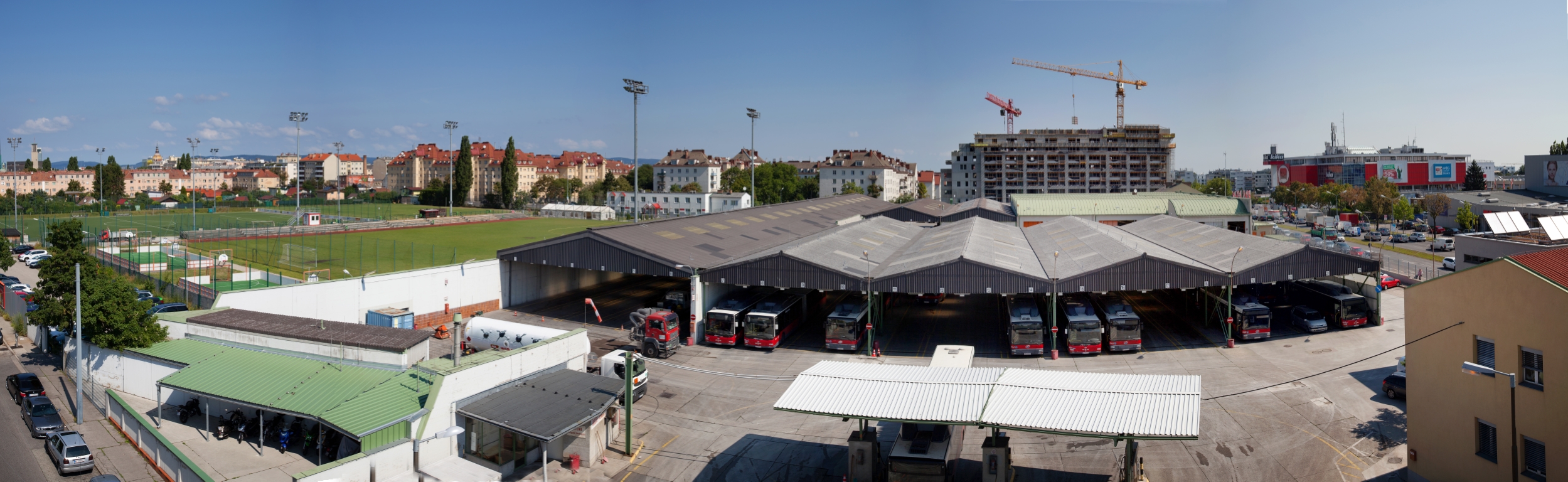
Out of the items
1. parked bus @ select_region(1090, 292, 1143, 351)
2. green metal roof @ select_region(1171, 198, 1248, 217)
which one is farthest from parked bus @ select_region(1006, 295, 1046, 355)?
green metal roof @ select_region(1171, 198, 1248, 217)

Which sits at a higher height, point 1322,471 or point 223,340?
point 223,340

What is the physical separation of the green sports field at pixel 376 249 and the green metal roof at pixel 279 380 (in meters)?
18.4

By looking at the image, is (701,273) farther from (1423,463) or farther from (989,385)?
(1423,463)

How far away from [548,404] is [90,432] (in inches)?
597

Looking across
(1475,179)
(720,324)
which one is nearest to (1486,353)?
(720,324)

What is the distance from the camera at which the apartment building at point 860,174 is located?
162 meters

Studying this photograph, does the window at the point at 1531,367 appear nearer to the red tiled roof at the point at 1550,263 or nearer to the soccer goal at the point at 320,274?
the red tiled roof at the point at 1550,263

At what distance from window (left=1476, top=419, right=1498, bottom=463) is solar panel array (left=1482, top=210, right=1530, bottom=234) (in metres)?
16.9

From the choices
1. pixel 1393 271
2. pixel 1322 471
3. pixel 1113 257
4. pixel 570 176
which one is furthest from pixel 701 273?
pixel 570 176

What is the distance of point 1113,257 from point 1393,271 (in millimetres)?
33613

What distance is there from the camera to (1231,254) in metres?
41.1

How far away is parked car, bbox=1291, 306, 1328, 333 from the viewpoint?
120ft

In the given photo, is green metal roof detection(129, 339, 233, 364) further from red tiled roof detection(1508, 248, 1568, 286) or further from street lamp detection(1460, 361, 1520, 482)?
red tiled roof detection(1508, 248, 1568, 286)

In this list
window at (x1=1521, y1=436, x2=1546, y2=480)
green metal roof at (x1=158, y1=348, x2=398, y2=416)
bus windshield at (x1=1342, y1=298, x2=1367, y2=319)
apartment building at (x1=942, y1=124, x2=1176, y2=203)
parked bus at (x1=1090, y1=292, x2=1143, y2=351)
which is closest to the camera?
window at (x1=1521, y1=436, x2=1546, y2=480)
